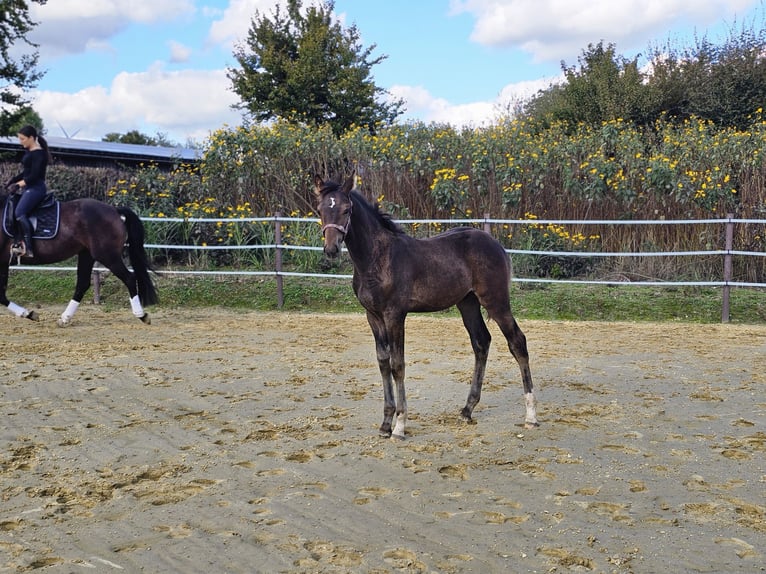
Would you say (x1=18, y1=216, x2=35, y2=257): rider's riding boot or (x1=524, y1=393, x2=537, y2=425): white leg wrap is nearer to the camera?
(x1=524, y1=393, x2=537, y2=425): white leg wrap

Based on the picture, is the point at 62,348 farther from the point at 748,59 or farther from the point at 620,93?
the point at 748,59

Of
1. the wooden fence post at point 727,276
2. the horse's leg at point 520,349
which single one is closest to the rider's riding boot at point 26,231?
the horse's leg at point 520,349

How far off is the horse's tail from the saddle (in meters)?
0.87

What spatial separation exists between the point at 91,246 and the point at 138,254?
628mm

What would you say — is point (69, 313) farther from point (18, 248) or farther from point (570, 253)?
point (570, 253)

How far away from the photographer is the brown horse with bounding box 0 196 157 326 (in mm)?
9945

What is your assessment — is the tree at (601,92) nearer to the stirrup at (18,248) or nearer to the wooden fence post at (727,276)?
the wooden fence post at (727,276)

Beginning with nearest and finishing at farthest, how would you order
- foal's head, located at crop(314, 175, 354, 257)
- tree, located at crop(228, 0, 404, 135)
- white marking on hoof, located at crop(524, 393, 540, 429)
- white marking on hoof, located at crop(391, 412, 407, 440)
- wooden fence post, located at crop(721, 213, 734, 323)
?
foal's head, located at crop(314, 175, 354, 257)
white marking on hoof, located at crop(391, 412, 407, 440)
white marking on hoof, located at crop(524, 393, 540, 429)
wooden fence post, located at crop(721, 213, 734, 323)
tree, located at crop(228, 0, 404, 135)

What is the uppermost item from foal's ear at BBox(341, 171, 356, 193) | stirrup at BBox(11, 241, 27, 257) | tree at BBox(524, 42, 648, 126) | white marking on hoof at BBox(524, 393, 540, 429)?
tree at BBox(524, 42, 648, 126)

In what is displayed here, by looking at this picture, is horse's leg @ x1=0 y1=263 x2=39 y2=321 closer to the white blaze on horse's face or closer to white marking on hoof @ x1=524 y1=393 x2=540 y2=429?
the white blaze on horse's face

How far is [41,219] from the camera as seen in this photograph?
32.3ft

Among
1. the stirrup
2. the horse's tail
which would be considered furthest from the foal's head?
the stirrup

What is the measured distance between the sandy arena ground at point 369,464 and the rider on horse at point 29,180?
2.17m

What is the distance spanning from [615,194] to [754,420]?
801cm
